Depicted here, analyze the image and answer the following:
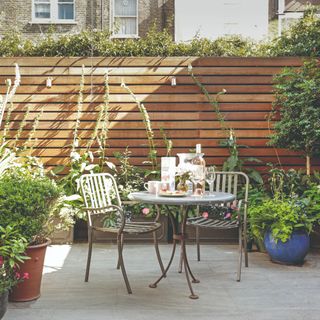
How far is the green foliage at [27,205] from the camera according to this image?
340 centimetres

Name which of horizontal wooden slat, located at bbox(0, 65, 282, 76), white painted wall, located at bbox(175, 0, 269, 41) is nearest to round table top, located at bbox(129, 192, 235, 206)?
horizontal wooden slat, located at bbox(0, 65, 282, 76)

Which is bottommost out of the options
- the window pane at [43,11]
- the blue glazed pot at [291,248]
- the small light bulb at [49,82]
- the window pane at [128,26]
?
the blue glazed pot at [291,248]

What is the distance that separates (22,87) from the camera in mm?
6211

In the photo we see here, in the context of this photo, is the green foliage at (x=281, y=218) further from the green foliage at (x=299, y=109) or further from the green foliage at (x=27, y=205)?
the green foliage at (x=27, y=205)

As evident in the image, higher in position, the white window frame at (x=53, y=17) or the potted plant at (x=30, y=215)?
the white window frame at (x=53, y=17)

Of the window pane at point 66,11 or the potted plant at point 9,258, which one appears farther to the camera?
the window pane at point 66,11

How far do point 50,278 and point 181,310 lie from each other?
1373 millimetres

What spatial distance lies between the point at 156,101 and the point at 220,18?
7.32 m

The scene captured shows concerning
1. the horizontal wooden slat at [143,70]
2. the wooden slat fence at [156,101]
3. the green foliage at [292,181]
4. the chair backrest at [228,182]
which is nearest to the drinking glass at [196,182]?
the chair backrest at [228,182]

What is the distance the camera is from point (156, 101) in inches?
246

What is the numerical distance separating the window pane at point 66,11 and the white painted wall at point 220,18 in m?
3.11

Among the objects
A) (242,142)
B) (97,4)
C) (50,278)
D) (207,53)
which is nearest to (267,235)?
(242,142)

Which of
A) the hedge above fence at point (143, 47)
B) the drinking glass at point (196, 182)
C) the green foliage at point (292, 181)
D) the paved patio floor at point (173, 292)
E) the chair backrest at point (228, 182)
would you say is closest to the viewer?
the paved patio floor at point (173, 292)

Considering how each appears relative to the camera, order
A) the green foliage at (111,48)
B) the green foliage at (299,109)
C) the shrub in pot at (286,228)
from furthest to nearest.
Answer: the green foliage at (111,48)
the green foliage at (299,109)
the shrub in pot at (286,228)
